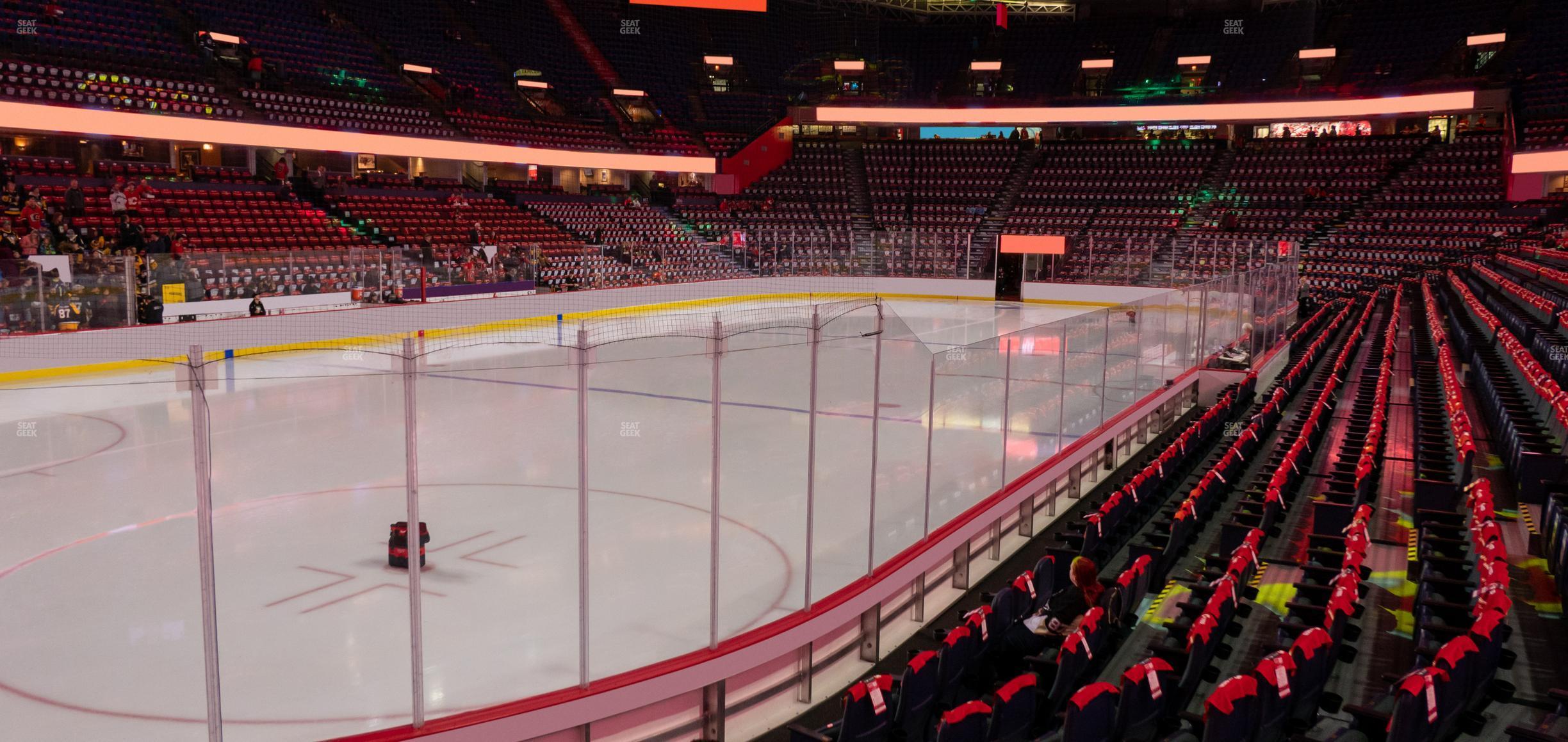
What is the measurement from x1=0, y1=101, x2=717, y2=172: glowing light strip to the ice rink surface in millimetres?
15139

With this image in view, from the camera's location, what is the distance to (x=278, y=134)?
24.7 meters

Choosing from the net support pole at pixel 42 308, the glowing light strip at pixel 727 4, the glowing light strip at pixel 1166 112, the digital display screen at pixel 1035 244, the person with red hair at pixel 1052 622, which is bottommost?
the person with red hair at pixel 1052 622

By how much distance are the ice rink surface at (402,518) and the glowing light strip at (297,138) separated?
1514cm

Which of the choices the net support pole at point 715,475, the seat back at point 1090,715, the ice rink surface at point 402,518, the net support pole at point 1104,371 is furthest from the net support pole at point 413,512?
the net support pole at point 1104,371

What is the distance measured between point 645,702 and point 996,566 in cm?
388

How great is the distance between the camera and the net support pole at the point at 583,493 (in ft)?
13.1

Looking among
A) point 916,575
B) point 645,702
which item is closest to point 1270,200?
point 916,575

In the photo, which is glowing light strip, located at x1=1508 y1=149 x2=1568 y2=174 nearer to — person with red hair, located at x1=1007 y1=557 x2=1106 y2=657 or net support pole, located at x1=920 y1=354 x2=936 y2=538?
net support pole, located at x1=920 y1=354 x2=936 y2=538

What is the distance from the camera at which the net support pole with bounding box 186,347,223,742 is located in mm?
3318

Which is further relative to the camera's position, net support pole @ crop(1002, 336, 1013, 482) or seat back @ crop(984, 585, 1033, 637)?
net support pole @ crop(1002, 336, 1013, 482)

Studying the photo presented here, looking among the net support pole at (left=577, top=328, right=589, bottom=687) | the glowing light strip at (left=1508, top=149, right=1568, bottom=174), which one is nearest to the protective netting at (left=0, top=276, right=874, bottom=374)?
the net support pole at (left=577, top=328, right=589, bottom=687)

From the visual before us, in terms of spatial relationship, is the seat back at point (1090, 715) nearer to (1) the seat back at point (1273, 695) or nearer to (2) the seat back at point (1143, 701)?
(2) the seat back at point (1143, 701)

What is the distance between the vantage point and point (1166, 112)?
36.9 meters

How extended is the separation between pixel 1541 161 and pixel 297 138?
32.6m
